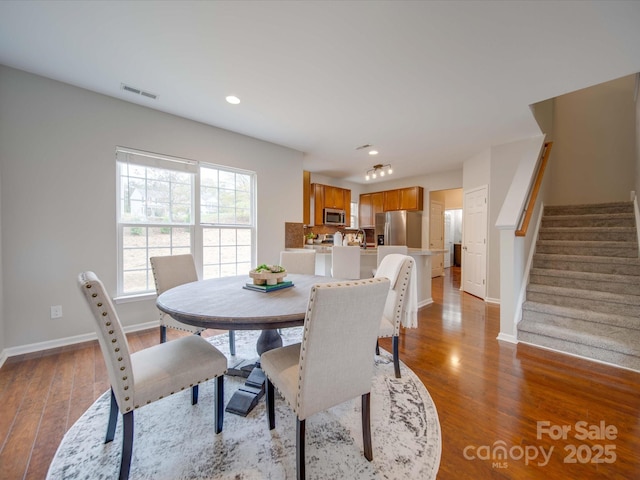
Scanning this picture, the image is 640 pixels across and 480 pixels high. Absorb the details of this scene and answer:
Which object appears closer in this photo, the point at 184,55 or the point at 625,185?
the point at 184,55

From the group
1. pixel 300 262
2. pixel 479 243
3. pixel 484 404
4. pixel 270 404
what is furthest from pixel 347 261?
pixel 479 243

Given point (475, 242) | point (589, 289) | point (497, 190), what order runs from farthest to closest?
point (475, 242) < point (497, 190) < point (589, 289)

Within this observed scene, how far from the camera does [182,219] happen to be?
11.1 feet

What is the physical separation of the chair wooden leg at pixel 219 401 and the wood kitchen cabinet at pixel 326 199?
477 centimetres

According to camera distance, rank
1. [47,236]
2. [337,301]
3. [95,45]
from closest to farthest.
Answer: [337,301]
[95,45]
[47,236]

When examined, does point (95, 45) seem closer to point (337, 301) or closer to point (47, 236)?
point (47, 236)

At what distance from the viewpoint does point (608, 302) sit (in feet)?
8.90

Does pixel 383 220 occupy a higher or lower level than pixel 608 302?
higher

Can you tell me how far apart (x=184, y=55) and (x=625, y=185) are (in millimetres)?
6379

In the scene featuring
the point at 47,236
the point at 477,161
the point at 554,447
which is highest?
the point at 477,161

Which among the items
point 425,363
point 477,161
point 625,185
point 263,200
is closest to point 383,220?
point 477,161

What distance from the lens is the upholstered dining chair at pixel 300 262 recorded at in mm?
2988

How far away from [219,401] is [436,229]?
6442 millimetres

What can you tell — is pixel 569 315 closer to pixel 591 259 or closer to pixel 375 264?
pixel 591 259
